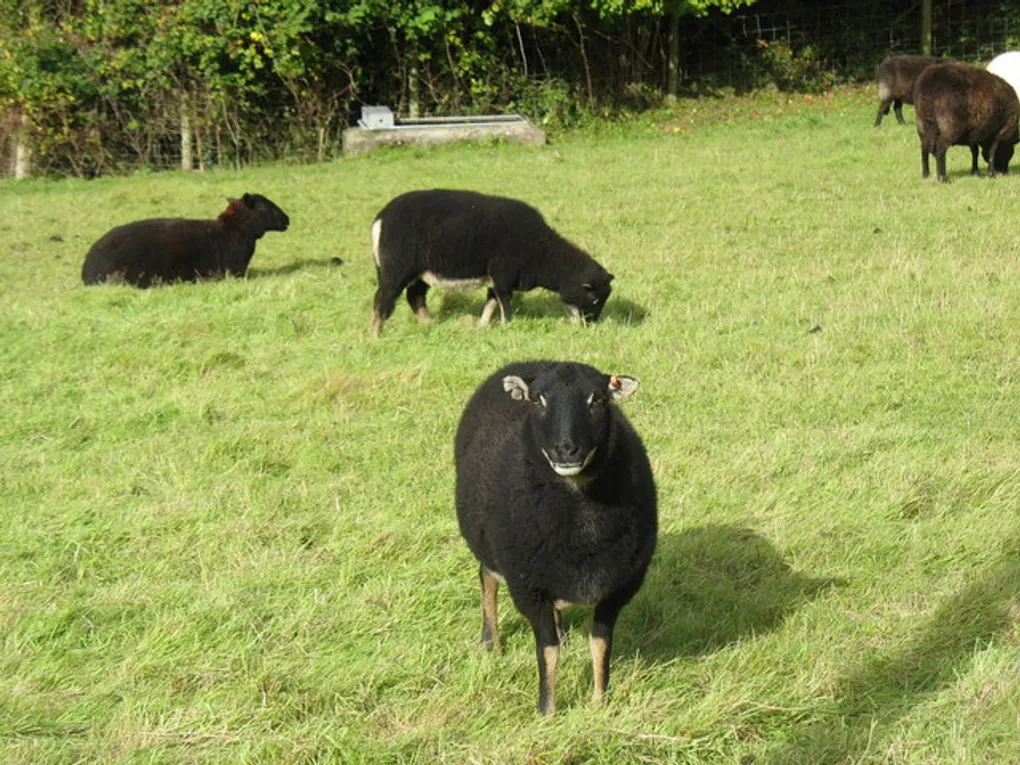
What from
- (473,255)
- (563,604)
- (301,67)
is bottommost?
(563,604)

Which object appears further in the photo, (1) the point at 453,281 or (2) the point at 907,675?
(1) the point at 453,281

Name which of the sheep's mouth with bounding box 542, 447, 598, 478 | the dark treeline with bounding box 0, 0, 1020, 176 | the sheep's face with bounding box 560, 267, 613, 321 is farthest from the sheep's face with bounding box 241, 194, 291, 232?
the sheep's mouth with bounding box 542, 447, 598, 478

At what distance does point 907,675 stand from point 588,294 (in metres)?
6.40

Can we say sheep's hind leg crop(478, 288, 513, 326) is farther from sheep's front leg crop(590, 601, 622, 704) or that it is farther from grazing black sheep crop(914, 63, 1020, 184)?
grazing black sheep crop(914, 63, 1020, 184)

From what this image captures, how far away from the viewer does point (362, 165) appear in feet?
73.0

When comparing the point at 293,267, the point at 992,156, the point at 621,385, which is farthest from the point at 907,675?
the point at 992,156

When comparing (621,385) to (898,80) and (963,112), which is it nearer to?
(963,112)

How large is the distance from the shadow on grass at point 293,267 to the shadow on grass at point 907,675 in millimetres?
9813

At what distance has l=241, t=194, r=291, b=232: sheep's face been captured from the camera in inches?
568

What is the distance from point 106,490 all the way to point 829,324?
5.60 m

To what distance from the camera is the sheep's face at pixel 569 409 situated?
4.42 m

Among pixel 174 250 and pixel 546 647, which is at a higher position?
pixel 174 250

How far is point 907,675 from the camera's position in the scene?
479 cm

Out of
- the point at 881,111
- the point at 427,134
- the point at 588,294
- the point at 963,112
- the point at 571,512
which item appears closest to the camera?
the point at 571,512
